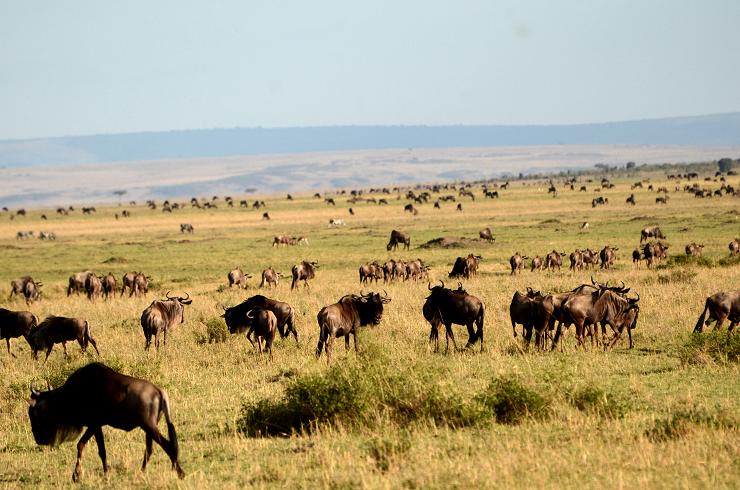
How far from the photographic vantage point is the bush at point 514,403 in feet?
38.7

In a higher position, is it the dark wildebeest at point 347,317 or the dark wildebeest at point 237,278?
the dark wildebeest at point 347,317

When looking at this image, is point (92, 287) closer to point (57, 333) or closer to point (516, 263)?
point (57, 333)

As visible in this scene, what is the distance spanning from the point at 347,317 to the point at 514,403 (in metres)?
5.54

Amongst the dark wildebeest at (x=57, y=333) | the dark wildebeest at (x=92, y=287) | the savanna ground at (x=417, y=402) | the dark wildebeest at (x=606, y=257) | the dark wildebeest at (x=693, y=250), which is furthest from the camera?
the dark wildebeest at (x=693, y=250)

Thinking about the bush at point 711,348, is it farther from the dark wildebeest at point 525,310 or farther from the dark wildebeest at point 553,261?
the dark wildebeest at point 553,261

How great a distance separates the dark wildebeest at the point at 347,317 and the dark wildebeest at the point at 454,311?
3.13ft

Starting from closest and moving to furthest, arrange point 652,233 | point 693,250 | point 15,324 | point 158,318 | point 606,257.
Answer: point 158,318 → point 15,324 → point 606,257 → point 693,250 → point 652,233

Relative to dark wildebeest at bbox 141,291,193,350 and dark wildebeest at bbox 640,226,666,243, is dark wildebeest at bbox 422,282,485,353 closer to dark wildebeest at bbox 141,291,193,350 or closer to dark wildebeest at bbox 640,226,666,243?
dark wildebeest at bbox 141,291,193,350

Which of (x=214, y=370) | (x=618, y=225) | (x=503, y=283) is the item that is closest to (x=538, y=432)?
(x=214, y=370)

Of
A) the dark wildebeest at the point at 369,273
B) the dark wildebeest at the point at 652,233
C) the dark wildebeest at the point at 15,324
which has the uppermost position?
the dark wildebeest at the point at 15,324

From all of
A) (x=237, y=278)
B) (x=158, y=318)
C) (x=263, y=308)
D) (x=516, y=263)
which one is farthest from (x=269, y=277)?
(x=263, y=308)

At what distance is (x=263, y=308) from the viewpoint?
61.3 ft

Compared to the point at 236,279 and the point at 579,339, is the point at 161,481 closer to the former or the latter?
the point at 579,339

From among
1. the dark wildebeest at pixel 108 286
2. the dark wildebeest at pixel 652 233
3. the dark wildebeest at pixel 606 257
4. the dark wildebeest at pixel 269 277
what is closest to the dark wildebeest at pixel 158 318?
the dark wildebeest at pixel 269 277
